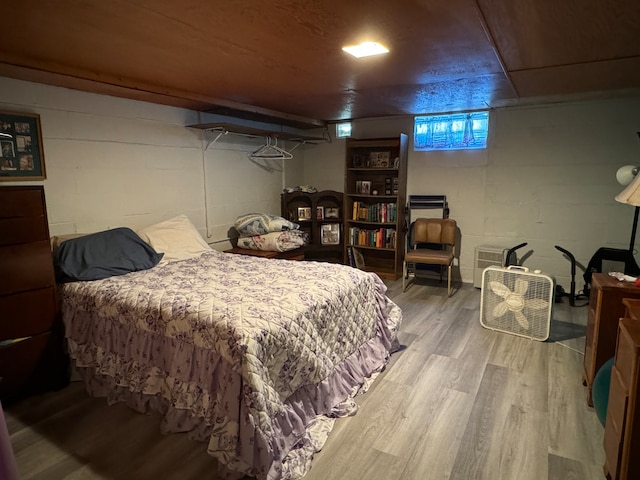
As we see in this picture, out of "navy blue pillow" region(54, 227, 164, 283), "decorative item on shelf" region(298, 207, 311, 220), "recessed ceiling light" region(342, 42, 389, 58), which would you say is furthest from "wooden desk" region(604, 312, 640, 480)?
"decorative item on shelf" region(298, 207, 311, 220)

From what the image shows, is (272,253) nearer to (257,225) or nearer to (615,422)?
(257,225)

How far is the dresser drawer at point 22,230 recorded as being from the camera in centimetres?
230

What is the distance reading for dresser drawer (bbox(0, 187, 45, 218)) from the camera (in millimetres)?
2287

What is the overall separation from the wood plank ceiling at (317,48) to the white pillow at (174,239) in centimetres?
113

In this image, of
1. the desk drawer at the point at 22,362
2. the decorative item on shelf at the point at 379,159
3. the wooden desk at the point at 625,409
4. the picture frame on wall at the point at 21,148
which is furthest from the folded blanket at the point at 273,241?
the wooden desk at the point at 625,409

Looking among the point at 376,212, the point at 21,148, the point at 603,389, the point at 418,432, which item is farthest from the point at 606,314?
the point at 21,148

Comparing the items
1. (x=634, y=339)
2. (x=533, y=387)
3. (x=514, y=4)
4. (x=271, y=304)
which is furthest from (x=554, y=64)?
(x=271, y=304)

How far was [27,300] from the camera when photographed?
2426 millimetres

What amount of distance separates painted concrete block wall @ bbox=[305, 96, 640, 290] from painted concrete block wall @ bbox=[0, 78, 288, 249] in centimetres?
248

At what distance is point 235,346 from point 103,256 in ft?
5.31

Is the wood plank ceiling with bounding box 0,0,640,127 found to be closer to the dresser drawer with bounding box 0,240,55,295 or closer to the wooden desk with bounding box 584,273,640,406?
the dresser drawer with bounding box 0,240,55,295

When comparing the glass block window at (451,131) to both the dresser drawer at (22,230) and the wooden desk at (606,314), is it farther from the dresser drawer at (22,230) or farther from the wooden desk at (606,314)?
the dresser drawer at (22,230)

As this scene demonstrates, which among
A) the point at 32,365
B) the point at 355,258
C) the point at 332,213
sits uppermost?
the point at 332,213

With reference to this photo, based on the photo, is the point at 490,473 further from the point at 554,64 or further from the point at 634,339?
the point at 554,64
